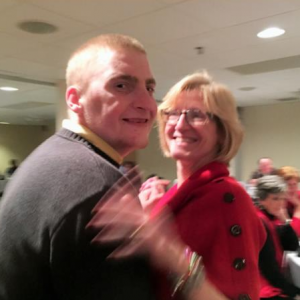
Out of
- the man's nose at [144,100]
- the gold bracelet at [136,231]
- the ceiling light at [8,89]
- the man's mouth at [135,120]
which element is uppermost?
the ceiling light at [8,89]

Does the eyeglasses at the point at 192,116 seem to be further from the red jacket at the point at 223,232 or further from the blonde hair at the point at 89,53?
the blonde hair at the point at 89,53

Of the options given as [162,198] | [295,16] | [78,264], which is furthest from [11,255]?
[295,16]

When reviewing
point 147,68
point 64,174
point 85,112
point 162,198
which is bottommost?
point 162,198

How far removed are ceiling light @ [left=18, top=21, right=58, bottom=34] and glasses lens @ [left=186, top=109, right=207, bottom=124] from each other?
2.38 metres

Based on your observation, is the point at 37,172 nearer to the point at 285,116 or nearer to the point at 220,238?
the point at 220,238

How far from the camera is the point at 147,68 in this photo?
3.22ft

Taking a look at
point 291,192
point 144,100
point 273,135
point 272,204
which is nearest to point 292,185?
point 291,192

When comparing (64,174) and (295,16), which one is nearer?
(64,174)

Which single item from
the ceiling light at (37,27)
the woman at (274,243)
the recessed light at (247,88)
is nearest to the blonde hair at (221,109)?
the woman at (274,243)

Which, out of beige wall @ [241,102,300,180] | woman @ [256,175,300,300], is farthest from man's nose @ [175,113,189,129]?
beige wall @ [241,102,300,180]

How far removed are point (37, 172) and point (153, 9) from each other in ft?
8.31

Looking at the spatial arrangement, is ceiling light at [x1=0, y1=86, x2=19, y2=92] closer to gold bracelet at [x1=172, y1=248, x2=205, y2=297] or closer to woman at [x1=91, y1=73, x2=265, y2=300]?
woman at [x1=91, y1=73, x2=265, y2=300]

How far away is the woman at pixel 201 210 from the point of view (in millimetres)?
854

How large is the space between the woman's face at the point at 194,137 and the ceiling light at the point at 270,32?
254cm
